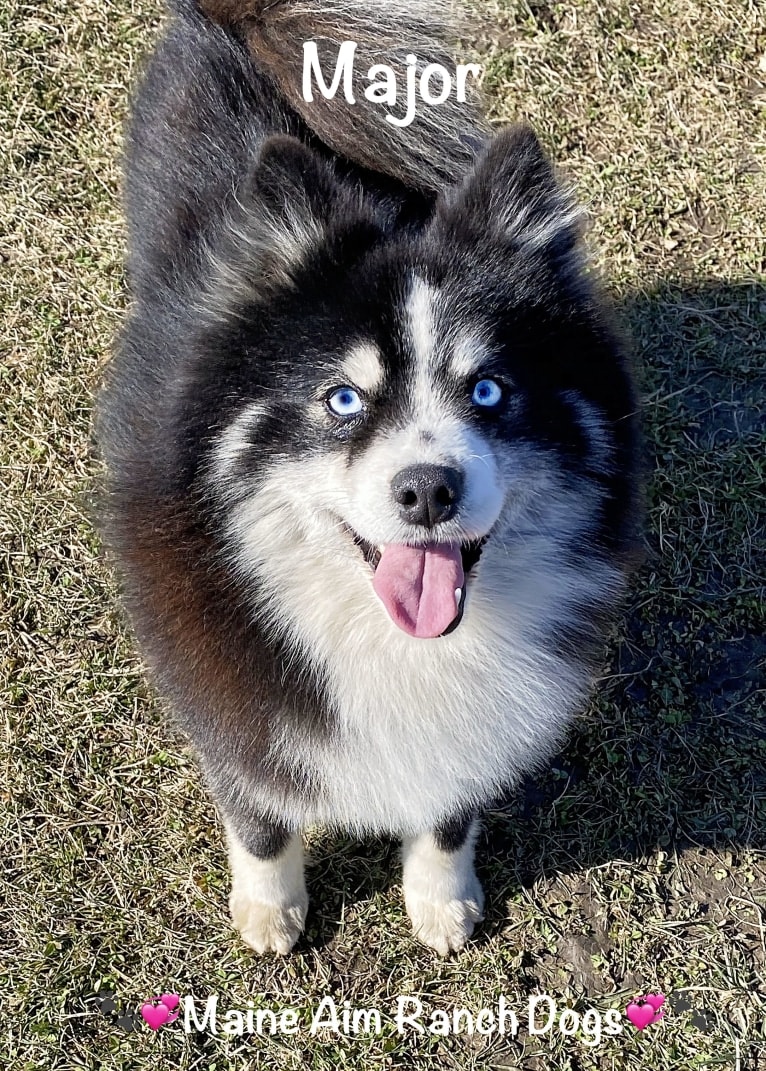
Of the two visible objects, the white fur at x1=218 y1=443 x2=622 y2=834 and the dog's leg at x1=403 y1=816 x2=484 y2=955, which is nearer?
the white fur at x1=218 y1=443 x2=622 y2=834

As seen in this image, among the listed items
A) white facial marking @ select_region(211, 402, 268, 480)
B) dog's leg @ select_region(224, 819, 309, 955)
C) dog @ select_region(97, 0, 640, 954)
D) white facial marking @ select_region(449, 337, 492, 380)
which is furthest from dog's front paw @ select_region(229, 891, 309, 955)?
white facial marking @ select_region(449, 337, 492, 380)

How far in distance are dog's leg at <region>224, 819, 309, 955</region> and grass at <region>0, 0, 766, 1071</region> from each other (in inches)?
3.6

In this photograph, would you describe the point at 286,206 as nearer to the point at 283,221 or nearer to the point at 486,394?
the point at 283,221

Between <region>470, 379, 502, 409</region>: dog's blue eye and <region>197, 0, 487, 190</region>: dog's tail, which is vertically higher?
<region>197, 0, 487, 190</region>: dog's tail

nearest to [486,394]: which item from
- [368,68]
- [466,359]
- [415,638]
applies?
[466,359]

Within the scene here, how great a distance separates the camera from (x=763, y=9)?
366 cm

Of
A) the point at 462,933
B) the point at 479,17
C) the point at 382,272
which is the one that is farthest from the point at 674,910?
the point at 479,17

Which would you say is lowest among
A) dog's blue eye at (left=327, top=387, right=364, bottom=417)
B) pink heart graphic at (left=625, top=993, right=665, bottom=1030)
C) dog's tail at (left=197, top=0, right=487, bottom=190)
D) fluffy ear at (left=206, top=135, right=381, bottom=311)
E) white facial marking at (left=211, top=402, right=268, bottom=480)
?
pink heart graphic at (left=625, top=993, right=665, bottom=1030)

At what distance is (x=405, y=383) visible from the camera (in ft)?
5.70

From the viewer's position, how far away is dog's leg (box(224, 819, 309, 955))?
2.39 meters

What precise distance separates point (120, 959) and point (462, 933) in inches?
34.1

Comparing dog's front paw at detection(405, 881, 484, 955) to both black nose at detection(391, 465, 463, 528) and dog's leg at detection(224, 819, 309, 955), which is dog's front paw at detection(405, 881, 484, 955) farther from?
black nose at detection(391, 465, 463, 528)

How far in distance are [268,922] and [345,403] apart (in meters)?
1.42

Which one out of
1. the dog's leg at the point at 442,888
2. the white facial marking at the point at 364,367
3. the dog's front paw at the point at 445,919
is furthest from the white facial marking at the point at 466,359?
the dog's front paw at the point at 445,919
